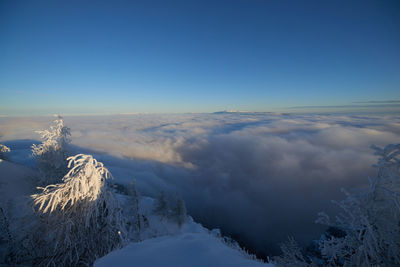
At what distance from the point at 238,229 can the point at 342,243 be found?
297 feet

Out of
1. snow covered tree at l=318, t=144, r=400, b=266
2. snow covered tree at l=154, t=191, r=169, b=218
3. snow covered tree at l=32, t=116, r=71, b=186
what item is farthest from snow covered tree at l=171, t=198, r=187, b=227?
snow covered tree at l=318, t=144, r=400, b=266

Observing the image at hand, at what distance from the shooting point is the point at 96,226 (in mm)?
5215

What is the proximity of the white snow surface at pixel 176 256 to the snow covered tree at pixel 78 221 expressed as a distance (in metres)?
2.21

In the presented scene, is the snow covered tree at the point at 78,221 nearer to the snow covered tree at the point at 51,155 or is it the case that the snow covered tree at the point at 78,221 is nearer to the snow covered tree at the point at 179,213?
the snow covered tree at the point at 51,155

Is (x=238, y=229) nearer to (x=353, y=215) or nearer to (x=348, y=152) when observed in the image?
(x=353, y=215)

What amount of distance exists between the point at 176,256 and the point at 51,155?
22.4 metres

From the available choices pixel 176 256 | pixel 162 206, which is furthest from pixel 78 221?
pixel 162 206

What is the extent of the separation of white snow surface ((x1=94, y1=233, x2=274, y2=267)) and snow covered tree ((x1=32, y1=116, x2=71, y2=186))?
66.6 feet

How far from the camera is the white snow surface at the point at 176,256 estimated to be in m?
3.08

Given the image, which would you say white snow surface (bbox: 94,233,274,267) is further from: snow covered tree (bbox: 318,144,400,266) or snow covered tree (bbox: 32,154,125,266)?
snow covered tree (bbox: 318,144,400,266)

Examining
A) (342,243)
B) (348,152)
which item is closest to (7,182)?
(342,243)

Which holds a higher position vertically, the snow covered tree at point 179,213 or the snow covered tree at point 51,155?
the snow covered tree at point 51,155

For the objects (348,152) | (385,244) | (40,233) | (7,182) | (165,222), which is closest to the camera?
(385,244)

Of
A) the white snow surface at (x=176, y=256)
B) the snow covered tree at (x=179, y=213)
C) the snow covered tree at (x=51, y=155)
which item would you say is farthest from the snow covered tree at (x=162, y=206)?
the white snow surface at (x=176, y=256)
